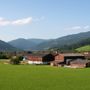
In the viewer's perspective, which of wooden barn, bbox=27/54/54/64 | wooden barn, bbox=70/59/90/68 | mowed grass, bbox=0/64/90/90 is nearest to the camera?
mowed grass, bbox=0/64/90/90

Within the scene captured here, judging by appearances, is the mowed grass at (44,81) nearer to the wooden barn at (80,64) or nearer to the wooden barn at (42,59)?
the wooden barn at (80,64)

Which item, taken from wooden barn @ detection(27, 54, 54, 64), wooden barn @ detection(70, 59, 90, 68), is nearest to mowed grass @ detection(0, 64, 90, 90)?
wooden barn @ detection(70, 59, 90, 68)

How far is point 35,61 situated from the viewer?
5688 centimetres

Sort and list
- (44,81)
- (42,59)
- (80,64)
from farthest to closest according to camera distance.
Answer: (42,59) → (80,64) → (44,81)

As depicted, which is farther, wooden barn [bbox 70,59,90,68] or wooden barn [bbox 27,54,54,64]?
wooden barn [bbox 27,54,54,64]

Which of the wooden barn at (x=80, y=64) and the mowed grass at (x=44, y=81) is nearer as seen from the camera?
the mowed grass at (x=44, y=81)

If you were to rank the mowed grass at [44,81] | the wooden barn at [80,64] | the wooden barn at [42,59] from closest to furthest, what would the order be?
the mowed grass at [44,81] < the wooden barn at [80,64] < the wooden barn at [42,59]

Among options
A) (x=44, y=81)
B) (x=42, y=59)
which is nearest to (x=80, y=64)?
(x=42, y=59)

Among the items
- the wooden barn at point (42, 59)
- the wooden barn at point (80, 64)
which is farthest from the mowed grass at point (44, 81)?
the wooden barn at point (42, 59)

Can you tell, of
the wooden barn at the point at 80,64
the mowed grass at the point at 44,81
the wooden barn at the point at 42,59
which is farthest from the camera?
the wooden barn at the point at 42,59

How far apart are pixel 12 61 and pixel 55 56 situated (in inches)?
446

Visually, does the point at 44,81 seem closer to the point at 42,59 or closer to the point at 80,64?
the point at 80,64

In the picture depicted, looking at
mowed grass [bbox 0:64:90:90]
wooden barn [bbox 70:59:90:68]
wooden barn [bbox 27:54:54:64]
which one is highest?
wooden barn [bbox 27:54:54:64]

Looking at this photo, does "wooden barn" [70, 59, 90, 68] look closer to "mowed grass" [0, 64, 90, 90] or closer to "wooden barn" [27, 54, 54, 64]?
"wooden barn" [27, 54, 54, 64]
